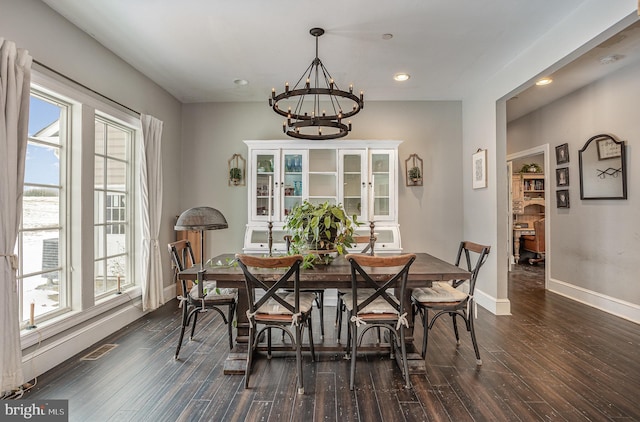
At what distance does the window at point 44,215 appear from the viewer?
97.2 inches

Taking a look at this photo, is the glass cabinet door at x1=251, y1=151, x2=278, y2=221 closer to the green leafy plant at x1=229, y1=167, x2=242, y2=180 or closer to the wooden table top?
the green leafy plant at x1=229, y1=167, x2=242, y2=180

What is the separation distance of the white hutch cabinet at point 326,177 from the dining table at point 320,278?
5.54 feet

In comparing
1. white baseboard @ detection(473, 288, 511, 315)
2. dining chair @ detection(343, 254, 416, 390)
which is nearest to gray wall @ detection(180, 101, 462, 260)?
white baseboard @ detection(473, 288, 511, 315)

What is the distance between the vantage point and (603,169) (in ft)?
12.9

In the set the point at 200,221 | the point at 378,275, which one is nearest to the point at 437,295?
the point at 378,275

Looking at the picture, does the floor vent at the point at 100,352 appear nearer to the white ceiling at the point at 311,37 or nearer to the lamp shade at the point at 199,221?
the lamp shade at the point at 199,221

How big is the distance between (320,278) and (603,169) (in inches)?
155

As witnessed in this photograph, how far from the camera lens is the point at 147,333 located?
317cm

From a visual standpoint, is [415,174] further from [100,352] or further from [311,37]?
[100,352]

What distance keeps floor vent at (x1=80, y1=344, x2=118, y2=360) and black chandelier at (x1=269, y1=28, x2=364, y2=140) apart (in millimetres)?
2461

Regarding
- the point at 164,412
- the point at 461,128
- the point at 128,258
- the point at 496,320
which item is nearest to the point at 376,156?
the point at 461,128

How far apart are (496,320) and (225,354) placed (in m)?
2.83

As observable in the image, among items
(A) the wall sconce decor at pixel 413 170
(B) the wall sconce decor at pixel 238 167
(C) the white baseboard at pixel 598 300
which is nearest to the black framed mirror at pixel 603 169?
(C) the white baseboard at pixel 598 300

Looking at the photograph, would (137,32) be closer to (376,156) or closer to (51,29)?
(51,29)
